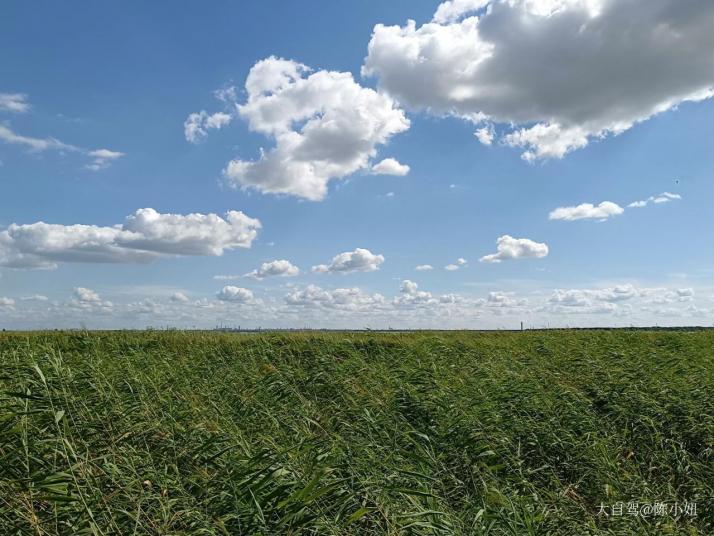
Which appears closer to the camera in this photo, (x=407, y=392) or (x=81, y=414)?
(x=81, y=414)

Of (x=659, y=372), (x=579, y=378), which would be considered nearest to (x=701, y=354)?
(x=659, y=372)

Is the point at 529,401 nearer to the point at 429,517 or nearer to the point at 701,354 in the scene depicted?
the point at 429,517

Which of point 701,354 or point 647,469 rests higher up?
point 701,354

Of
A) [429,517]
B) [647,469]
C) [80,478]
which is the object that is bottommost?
[647,469]

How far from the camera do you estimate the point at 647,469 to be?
33.4 ft

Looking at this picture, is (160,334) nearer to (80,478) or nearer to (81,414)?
(81,414)

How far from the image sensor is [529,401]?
11.8m

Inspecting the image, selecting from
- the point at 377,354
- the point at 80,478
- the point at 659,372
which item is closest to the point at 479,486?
the point at 80,478

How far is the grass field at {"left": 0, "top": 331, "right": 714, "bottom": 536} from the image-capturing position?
5.09 metres

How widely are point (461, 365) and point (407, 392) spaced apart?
497cm

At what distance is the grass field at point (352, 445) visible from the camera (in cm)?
509

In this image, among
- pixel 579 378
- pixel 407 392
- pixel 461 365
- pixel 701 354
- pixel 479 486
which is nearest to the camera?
pixel 479 486

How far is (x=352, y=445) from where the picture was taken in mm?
7488

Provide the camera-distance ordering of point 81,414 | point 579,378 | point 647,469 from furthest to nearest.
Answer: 1. point 579,378
2. point 647,469
3. point 81,414
